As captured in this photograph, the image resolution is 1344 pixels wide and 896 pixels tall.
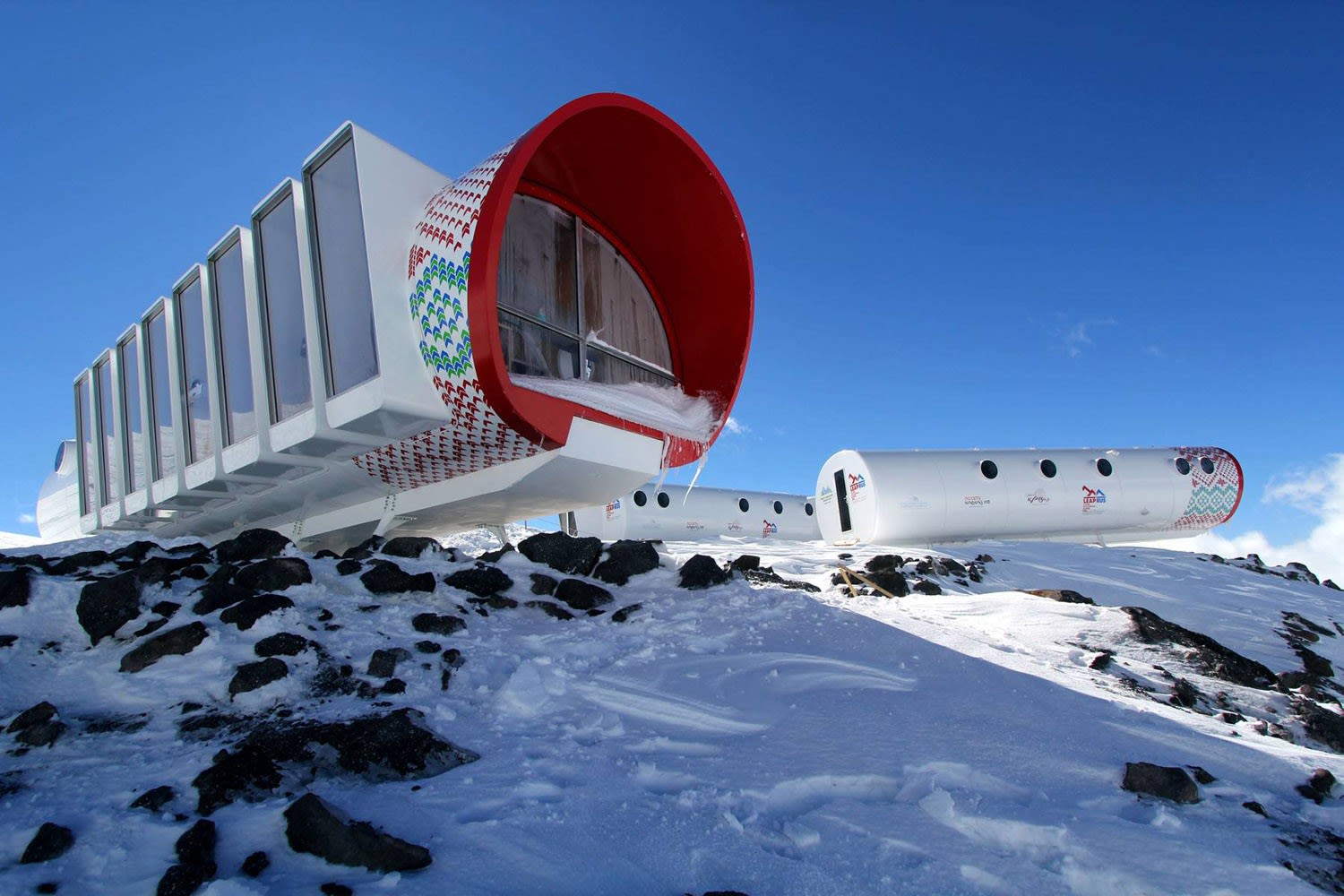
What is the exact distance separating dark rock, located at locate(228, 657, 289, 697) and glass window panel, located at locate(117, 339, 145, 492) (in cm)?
892

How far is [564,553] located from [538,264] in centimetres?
360

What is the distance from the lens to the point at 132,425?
10906 mm

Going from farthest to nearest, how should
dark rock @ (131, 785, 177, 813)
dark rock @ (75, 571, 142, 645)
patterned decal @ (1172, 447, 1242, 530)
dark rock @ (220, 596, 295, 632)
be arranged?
patterned decal @ (1172, 447, 1242, 530) < dark rock @ (75, 571, 142, 645) < dark rock @ (220, 596, 295, 632) < dark rock @ (131, 785, 177, 813)

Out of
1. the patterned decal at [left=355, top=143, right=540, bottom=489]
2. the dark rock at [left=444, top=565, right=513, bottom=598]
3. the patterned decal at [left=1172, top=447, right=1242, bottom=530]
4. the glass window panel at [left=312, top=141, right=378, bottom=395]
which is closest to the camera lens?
the dark rock at [left=444, top=565, right=513, bottom=598]

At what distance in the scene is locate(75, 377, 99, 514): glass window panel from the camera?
12367 millimetres

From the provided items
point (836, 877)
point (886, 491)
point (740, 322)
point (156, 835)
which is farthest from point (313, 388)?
point (886, 491)

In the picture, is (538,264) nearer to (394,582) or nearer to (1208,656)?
(394,582)

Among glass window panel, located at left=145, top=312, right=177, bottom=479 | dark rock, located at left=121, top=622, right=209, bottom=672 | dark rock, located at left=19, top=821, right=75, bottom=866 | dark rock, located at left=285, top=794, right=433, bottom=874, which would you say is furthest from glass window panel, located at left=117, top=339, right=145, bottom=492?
dark rock, located at left=285, top=794, right=433, bottom=874

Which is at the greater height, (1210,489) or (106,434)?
(106,434)

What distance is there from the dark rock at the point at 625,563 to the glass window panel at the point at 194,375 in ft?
18.2

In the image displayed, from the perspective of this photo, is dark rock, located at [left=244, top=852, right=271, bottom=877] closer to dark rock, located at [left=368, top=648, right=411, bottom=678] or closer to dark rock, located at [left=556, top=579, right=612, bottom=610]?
dark rock, located at [left=368, top=648, right=411, bottom=678]

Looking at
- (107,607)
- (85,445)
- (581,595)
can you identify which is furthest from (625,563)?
(85,445)

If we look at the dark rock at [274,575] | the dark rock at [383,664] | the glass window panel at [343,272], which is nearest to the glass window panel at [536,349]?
the glass window panel at [343,272]

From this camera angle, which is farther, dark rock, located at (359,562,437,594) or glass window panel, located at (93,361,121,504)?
glass window panel, located at (93,361,121,504)
